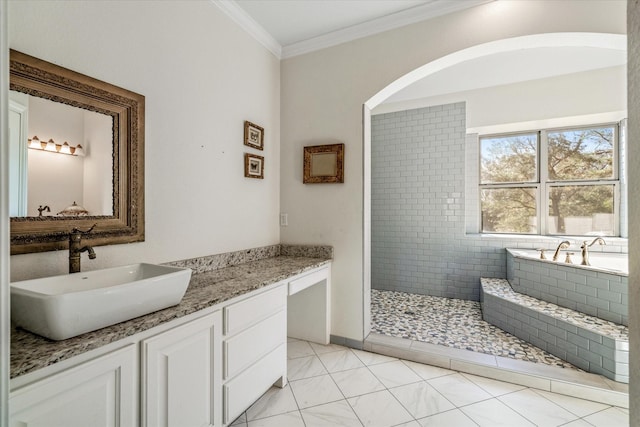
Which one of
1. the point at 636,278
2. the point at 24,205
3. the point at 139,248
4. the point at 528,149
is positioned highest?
the point at 528,149

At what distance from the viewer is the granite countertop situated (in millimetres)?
872

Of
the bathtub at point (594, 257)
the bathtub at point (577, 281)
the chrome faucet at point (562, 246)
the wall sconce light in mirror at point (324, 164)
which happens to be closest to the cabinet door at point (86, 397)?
the wall sconce light in mirror at point (324, 164)

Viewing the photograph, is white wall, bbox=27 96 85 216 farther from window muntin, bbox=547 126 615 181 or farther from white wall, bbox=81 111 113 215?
window muntin, bbox=547 126 615 181

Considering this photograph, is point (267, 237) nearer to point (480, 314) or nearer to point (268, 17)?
point (268, 17)

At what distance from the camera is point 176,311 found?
127 centimetres

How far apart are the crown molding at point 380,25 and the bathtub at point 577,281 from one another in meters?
2.43

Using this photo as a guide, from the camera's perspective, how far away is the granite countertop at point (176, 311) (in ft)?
2.86

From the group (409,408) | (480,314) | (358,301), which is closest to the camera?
(409,408)

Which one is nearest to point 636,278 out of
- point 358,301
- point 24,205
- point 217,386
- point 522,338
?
point 217,386

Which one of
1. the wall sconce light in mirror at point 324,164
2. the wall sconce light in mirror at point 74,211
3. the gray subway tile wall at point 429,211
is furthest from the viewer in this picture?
the gray subway tile wall at point 429,211

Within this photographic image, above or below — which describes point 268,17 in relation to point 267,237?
above

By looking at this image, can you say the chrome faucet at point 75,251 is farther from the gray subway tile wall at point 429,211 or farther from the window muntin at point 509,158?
the window muntin at point 509,158

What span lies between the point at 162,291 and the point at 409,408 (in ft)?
5.46

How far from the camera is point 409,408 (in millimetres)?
1851
